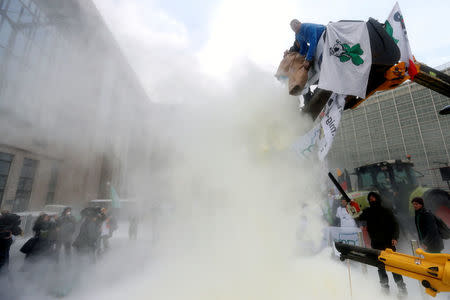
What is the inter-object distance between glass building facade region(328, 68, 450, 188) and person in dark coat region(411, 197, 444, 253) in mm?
21372

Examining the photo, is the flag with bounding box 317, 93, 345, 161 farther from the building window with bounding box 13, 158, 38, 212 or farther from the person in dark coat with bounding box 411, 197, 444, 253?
the building window with bounding box 13, 158, 38, 212

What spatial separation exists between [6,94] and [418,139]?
110 feet

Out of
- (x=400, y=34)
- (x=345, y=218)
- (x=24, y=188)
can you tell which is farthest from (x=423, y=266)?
(x=24, y=188)

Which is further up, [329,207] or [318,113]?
[318,113]

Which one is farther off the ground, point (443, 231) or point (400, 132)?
point (400, 132)

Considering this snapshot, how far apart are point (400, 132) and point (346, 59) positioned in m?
30.8

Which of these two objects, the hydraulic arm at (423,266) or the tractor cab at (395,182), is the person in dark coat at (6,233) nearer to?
the hydraulic arm at (423,266)

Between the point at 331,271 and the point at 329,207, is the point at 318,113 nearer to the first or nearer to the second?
the point at 331,271

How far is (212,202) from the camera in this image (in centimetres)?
346

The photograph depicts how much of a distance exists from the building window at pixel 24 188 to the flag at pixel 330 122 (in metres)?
9.93

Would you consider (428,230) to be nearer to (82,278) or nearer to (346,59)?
(346,59)


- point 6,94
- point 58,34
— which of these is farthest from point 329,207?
point 58,34

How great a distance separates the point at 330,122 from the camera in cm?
229

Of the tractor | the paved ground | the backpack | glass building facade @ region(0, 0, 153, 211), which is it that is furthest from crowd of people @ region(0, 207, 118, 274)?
the tractor
